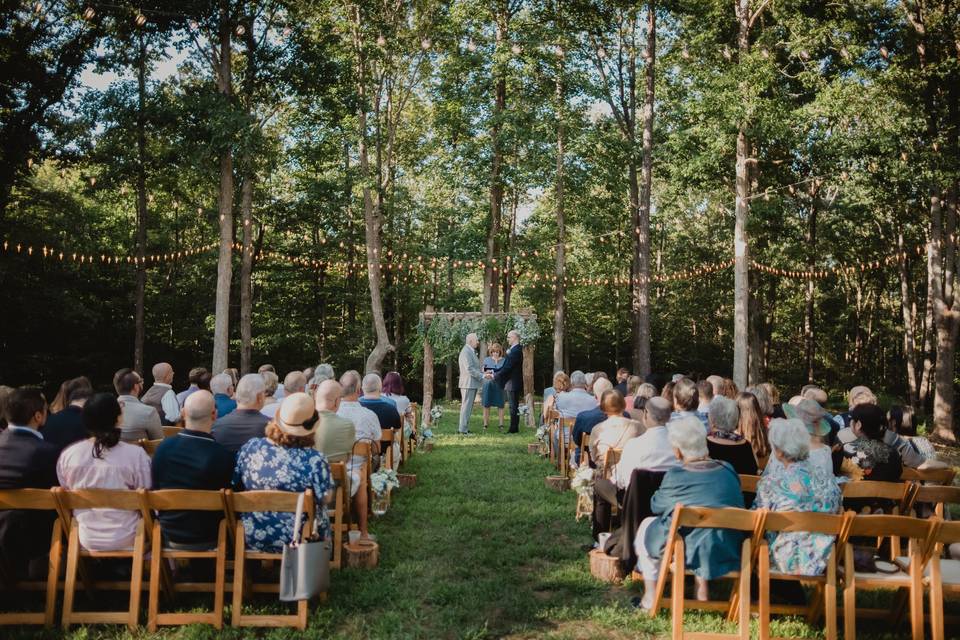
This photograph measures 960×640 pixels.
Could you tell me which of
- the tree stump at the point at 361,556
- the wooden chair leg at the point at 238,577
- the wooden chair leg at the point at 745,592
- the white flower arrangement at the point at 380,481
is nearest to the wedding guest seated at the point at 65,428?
the wooden chair leg at the point at 238,577

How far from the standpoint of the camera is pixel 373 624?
163 inches

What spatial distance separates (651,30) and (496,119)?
16.6ft

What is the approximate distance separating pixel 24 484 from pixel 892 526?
15.9 feet

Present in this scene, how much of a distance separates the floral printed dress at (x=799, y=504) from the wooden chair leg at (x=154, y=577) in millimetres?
3445

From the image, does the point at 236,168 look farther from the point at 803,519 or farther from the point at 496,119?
the point at 803,519

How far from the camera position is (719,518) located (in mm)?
3811

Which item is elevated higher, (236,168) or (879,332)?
(236,168)

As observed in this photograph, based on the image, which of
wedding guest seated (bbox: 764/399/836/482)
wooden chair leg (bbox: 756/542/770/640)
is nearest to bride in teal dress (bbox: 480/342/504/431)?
wedding guest seated (bbox: 764/399/836/482)

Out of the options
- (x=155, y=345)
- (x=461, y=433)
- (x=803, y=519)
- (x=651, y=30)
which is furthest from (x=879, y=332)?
(x=803, y=519)

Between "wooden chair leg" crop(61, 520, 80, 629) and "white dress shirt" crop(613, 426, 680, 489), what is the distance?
3335 millimetres

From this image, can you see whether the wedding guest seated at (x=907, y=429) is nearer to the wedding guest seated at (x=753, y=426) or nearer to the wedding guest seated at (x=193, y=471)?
the wedding guest seated at (x=753, y=426)

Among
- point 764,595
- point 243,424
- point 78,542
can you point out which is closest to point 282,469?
point 243,424

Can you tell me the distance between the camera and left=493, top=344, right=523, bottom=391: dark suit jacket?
40.5 feet

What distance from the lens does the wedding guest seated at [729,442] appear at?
16.4 feet
